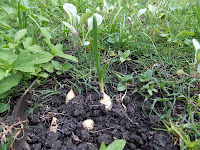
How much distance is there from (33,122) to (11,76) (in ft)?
1.21

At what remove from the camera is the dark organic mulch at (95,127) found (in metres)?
1.06

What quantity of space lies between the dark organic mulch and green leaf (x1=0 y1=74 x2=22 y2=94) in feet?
0.79

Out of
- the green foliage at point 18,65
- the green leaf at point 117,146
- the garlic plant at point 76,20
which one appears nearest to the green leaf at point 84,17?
the garlic plant at point 76,20

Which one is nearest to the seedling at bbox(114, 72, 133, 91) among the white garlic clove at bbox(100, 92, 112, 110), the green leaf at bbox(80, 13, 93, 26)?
the white garlic clove at bbox(100, 92, 112, 110)

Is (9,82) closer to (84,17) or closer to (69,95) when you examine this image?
(69,95)

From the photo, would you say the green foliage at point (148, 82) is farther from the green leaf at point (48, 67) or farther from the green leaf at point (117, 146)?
the green leaf at point (48, 67)

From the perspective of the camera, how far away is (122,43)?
1.77 meters

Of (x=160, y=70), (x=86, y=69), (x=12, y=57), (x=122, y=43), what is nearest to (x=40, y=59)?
(x=12, y=57)

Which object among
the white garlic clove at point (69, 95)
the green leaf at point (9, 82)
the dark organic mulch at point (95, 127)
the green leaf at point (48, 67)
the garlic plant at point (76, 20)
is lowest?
the dark organic mulch at point (95, 127)

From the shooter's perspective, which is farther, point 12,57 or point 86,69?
point 86,69

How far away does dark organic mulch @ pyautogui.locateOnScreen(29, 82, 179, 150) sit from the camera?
1061 millimetres

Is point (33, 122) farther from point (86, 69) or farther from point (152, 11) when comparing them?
point (152, 11)

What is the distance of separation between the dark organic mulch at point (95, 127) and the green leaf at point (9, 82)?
240mm

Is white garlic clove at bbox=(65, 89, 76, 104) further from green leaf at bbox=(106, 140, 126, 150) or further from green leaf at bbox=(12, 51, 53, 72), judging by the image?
green leaf at bbox=(106, 140, 126, 150)
